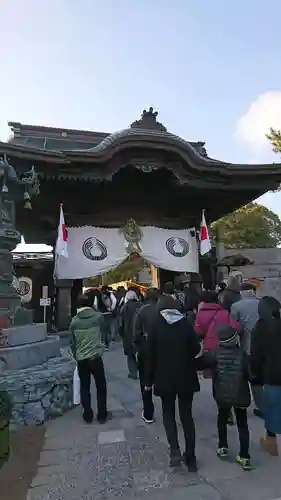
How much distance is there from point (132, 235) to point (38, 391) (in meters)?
8.21

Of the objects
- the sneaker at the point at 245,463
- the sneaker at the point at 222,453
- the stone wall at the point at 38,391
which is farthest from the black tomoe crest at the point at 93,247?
the sneaker at the point at 245,463

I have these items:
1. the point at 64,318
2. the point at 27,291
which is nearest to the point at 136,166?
the point at 64,318

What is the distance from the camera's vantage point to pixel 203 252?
13.2m

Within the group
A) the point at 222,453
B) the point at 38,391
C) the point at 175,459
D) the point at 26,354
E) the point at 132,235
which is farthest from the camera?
the point at 132,235

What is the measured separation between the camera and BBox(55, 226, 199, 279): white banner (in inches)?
475

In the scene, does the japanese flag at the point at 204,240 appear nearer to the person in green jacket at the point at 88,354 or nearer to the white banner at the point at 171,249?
the white banner at the point at 171,249

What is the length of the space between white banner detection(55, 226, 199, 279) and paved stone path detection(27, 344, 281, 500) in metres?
7.14

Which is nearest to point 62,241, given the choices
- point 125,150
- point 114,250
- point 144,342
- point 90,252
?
point 90,252

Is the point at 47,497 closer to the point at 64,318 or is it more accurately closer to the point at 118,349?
the point at 118,349

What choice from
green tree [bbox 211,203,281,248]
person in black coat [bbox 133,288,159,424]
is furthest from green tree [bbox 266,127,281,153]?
person in black coat [bbox 133,288,159,424]

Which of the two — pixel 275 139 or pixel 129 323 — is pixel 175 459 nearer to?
pixel 129 323

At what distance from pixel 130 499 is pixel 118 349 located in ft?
26.8

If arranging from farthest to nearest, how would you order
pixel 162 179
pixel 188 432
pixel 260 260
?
pixel 260 260, pixel 162 179, pixel 188 432

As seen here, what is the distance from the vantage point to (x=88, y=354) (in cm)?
491
